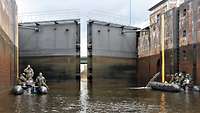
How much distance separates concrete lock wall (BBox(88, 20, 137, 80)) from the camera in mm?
46281

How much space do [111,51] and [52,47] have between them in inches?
283

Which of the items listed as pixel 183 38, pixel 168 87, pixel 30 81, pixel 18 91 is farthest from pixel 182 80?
pixel 18 91

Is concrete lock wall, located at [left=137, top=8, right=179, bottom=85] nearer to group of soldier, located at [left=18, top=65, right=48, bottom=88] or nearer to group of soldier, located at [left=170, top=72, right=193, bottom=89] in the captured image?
group of soldier, located at [left=170, top=72, right=193, bottom=89]

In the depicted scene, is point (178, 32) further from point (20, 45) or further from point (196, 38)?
point (20, 45)

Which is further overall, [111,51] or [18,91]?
[111,51]

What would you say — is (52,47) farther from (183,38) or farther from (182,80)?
(182,80)

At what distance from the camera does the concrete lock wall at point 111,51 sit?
152 ft

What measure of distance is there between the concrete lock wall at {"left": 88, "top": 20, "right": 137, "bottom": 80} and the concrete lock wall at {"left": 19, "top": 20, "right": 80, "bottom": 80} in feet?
5.85

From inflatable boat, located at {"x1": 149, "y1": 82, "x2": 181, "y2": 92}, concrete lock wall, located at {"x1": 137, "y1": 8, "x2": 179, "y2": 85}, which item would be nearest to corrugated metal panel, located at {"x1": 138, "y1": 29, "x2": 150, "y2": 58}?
concrete lock wall, located at {"x1": 137, "y1": 8, "x2": 179, "y2": 85}

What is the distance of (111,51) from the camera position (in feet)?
157

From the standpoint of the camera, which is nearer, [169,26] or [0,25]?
[0,25]

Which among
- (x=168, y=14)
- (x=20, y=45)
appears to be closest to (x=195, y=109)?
(x=168, y=14)

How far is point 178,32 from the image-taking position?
3662 centimetres

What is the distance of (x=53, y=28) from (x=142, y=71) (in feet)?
39.1
